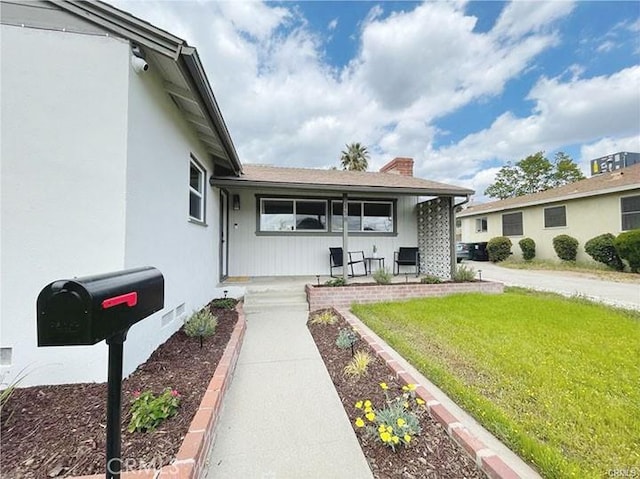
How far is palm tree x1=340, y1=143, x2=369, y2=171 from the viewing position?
1190 inches

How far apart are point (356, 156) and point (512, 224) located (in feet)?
57.4

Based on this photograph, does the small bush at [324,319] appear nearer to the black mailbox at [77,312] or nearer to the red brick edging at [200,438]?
the red brick edging at [200,438]

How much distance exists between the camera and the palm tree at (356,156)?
30.2 meters

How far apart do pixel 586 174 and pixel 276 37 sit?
35.9m

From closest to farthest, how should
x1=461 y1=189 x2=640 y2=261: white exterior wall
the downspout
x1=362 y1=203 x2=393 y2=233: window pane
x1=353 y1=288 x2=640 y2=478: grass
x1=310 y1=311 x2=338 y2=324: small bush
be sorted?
x1=353 y1=288 x2=640 y2=478: grass, x1=310 y1=311 x2=338 y2=324: small bush, the downspout, x1=362 y1=203 x2=393 y2=233: window pane, x1=461 y1=189 x2=640 y2=261: white exterior wall

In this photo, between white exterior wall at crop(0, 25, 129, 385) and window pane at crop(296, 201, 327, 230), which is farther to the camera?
window pane at crop(296, 201, 327, 230)

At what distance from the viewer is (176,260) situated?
13.1ft

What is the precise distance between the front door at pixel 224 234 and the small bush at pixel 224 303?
133cm

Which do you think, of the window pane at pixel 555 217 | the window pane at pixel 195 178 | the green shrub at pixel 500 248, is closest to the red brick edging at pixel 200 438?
the window pane at pixel 195 178

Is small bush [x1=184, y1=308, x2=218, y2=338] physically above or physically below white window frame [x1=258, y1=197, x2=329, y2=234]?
below

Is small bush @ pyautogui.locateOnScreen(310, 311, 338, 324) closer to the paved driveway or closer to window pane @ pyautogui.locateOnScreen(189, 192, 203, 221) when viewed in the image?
window pane @ pyautogui.locateOnScreen(189, 192, 203, 221)

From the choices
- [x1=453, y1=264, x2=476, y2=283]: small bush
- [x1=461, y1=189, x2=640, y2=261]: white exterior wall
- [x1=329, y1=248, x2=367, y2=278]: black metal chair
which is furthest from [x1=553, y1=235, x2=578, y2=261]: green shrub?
[x1=329, y1=248, x2=367, y2=278]: black metal chair

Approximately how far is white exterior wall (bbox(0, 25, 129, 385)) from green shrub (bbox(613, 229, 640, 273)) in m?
15.3

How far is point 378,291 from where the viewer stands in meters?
6.52
